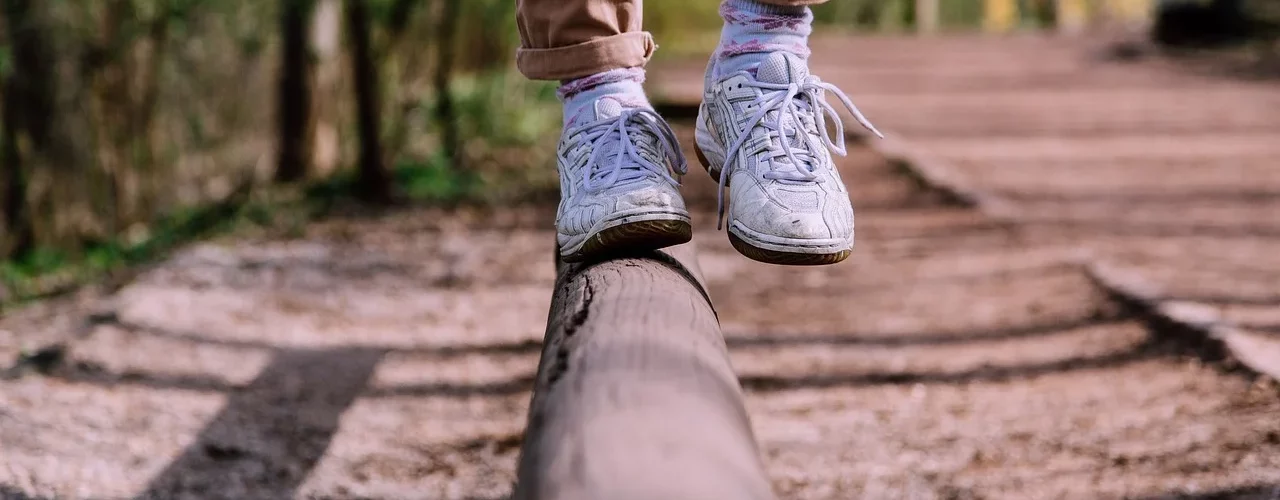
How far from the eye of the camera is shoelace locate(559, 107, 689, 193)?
1638 millimetres

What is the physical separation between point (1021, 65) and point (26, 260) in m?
8.52

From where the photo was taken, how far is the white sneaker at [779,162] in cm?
154

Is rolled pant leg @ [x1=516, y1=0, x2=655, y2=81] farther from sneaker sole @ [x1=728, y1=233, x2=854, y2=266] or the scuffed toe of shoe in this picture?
sneaker sole @ [x1=728, y1=233, x2=854, y2=266]

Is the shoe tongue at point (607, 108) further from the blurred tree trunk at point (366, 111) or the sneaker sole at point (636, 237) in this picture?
the blurred tree trunk at point (366, 111)

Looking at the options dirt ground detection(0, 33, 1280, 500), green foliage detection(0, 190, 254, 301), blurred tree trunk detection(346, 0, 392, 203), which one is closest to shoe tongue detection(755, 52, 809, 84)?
dirt ground detection(0, 33, 1280, 500)

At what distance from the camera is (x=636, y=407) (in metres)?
1.05

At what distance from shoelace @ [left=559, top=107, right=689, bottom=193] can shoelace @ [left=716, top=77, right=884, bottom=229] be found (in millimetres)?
91

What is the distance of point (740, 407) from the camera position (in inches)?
46.0

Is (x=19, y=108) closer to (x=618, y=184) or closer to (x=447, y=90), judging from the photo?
(x=447, y=90)

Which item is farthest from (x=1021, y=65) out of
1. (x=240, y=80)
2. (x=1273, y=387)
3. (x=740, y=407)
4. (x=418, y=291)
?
(x=740, y=407)

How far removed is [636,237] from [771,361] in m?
1.67

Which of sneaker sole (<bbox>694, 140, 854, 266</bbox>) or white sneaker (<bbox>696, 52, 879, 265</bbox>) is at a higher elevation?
white sneaker (<bbox>696, 52, 879, 265</bbox>)

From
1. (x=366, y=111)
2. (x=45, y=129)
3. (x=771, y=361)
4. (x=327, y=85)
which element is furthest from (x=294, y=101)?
(x=771, y=361)

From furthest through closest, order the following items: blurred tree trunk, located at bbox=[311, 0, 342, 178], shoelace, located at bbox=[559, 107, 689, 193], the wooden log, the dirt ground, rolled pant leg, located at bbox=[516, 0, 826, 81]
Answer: blurred tree trunk, located at bbox=[311, 0, 342, 178] < the dirt ground < rolled pant leg, located at bbox=[516, 0, 826, 81] < shoelace, located at bbox=[559, 107, 689, 193] < the wooden log
